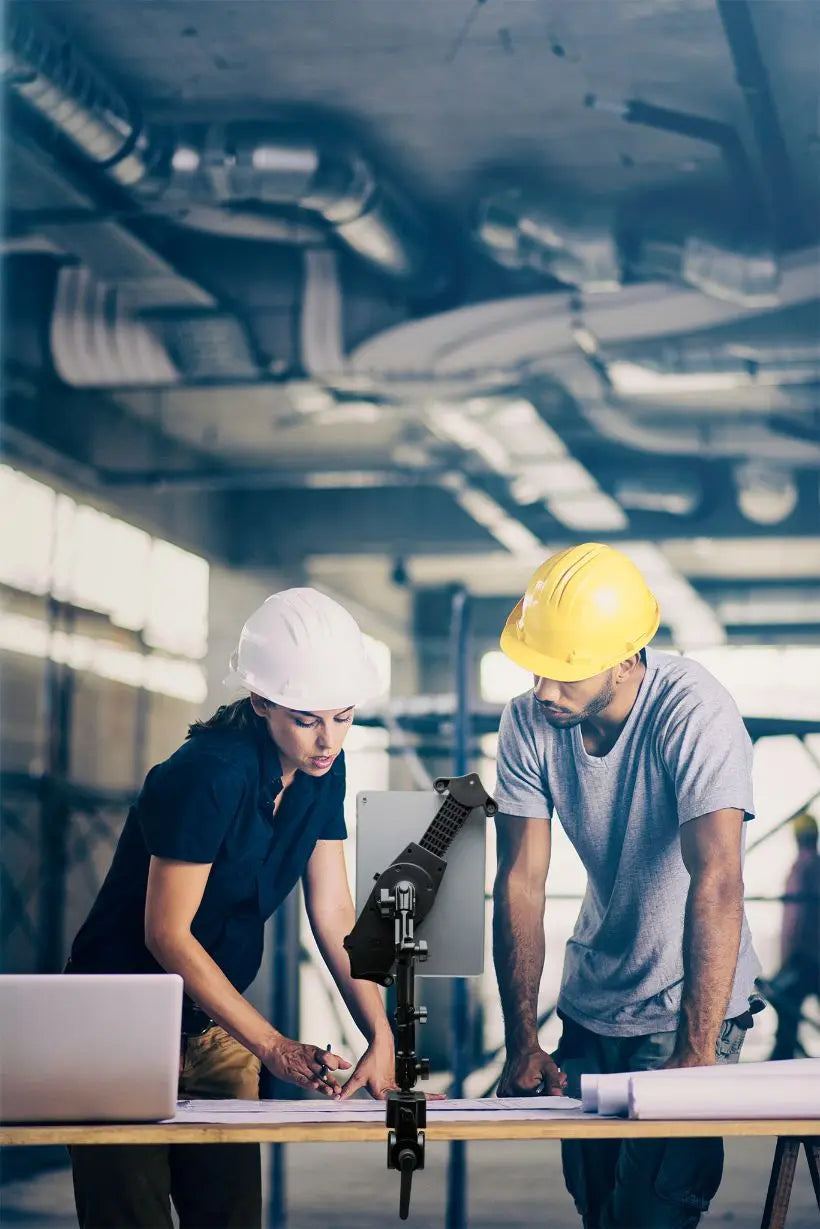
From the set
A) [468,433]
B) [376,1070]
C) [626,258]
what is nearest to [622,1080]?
[376,1070]

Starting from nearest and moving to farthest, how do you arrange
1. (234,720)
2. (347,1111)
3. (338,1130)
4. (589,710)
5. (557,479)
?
(338,1130) → (347,1111) → (234,720) → (589,710) → (557,479)

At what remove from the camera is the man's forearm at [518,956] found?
446 centimetres

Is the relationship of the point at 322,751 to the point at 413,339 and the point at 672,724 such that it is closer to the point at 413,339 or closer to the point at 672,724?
the point at 672,724

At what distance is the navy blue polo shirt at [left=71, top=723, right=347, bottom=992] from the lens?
3785mm

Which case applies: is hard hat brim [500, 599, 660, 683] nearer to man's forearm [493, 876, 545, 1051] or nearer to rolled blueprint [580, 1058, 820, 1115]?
man's forearm [493, 876, 545, 1051]

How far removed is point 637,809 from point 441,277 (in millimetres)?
1787

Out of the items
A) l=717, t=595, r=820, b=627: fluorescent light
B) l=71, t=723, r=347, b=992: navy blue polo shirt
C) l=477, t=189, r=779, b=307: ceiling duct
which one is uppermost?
l=477, t=189, r=779, b=307: ceiling duct

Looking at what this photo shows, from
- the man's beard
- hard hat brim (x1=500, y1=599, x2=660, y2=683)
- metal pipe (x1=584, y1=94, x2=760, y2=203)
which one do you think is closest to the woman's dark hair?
hard hat brim (x1=500, y1=599, x2=660, y2=683)

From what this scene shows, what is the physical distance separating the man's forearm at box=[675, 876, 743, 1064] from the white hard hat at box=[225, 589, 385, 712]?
1.12 meters

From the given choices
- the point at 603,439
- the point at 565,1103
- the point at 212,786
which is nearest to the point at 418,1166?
the point at 565,1103

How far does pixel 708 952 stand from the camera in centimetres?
423

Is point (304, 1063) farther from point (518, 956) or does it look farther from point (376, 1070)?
point (518, 956)

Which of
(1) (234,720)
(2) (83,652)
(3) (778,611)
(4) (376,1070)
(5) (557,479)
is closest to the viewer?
(4) (376,1070)

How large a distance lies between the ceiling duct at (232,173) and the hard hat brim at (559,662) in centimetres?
126
